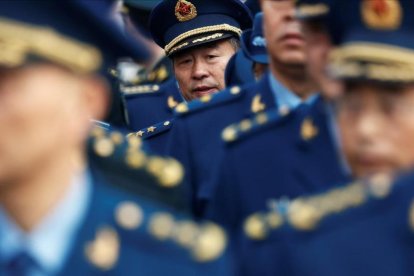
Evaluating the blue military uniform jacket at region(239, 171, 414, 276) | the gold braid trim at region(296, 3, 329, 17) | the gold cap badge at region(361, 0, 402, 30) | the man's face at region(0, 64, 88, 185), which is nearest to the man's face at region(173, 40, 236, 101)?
the gold braid trim at region(296, 3, 329, 17)

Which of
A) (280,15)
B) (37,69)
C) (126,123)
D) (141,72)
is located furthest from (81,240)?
(141,72)

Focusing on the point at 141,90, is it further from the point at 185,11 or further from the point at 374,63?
the point at 374,63

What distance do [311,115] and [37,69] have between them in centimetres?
174

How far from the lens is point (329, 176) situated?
→ 497cm

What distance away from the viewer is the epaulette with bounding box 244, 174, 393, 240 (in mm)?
4121

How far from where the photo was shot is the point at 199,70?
8.50 m

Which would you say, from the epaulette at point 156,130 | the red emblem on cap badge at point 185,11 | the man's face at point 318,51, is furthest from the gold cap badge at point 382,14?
the red emblem on cap badge at point 185,11

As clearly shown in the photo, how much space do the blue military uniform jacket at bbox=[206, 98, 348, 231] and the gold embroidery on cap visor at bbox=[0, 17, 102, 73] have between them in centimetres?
137

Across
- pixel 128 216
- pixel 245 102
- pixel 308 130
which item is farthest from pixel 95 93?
pixel 245 102

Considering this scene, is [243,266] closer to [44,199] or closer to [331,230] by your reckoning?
[331,230]

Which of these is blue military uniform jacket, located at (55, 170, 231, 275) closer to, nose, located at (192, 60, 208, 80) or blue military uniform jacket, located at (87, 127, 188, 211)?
blue military uniform jacket, located at (87, 127, 188, 211)

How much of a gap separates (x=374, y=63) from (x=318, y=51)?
1.28 ft

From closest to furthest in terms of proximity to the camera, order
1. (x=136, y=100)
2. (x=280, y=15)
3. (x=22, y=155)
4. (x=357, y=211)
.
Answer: (x=22, y=155) < (x=357, y=211) < (x=280, y=15) < (x=136, y=100)

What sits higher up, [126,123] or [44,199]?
[44,199]
